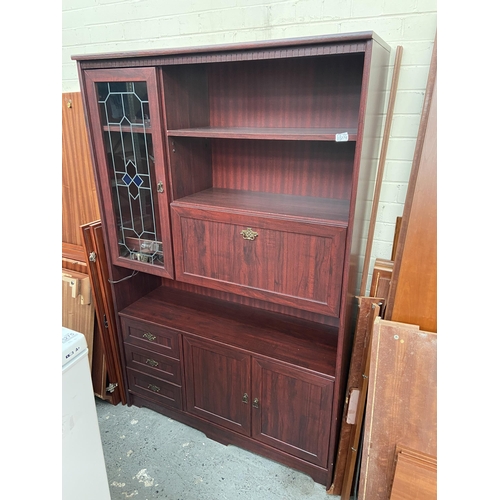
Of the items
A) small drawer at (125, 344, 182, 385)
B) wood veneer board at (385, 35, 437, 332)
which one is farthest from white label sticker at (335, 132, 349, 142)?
small drawer at (125, 344, 182, 385)

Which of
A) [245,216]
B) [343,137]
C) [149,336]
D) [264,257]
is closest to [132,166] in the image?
[245,216]

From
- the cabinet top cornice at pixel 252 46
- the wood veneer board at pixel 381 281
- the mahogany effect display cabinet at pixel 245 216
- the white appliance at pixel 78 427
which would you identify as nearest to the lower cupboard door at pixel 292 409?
the mahogany effect display cabinet at pixel 245 216

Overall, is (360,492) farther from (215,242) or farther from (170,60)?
(170,60)

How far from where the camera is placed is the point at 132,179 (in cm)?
176

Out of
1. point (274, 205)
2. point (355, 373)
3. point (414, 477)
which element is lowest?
point (414, 477)

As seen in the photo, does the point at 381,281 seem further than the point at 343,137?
Yes

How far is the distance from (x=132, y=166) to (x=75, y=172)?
77cm

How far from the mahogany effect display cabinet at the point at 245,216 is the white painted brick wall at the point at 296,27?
130 millimetres

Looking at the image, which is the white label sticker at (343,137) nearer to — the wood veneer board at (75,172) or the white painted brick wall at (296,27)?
the white painted brick wall at (296,27)

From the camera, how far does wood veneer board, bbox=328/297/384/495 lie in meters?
1.46

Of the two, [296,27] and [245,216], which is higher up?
[296,27]

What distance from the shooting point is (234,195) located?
1752 mm

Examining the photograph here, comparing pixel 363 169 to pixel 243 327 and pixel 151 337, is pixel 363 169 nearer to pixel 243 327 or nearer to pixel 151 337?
pixel 243 327

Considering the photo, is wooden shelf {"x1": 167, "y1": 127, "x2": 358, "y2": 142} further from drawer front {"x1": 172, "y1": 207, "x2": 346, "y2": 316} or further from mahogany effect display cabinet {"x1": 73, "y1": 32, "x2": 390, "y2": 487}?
drawer front {"x1": 172, "y1": 207, "x2": 346, "y2": 316}
